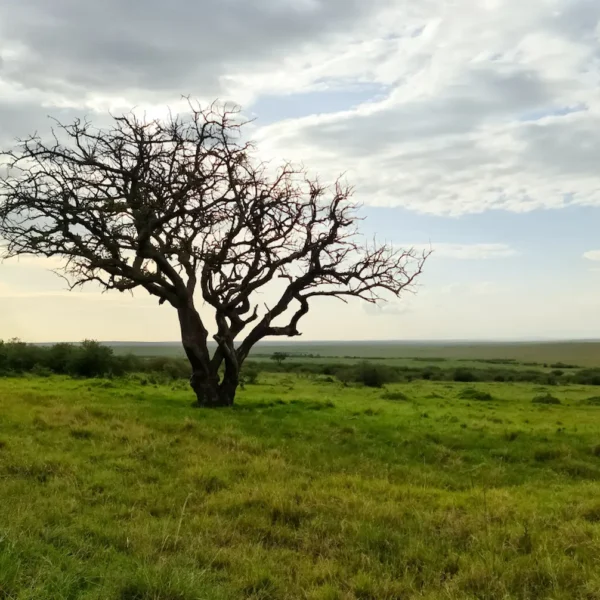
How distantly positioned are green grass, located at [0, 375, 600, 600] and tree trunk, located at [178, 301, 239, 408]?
426 centimetres

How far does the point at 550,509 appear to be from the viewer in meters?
9.59

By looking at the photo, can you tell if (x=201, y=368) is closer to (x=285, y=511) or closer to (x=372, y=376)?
(x=285, y=511)

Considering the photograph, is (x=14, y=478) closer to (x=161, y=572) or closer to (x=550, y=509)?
(x=161, y=572)

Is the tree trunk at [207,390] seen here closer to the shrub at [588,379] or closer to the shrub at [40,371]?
the shrub at [40,371]

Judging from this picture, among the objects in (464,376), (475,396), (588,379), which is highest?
(475,396)

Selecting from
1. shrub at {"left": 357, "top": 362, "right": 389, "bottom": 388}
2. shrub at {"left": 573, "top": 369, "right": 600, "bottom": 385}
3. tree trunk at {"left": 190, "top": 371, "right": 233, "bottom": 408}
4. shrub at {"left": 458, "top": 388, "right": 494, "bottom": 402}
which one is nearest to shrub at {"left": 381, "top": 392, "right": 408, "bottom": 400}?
shrub at {"left": 458, "top": 388, "right": 494, "bottom": 402}

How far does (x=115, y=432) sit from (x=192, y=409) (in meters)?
6.67

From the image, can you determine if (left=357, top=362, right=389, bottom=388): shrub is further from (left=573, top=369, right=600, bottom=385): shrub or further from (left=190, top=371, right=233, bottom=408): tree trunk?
(left=190, top=371, right=233, bottom=408): tree trunk

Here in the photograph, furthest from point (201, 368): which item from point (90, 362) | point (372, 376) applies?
point (372, 376)

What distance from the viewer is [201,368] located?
2250 cm

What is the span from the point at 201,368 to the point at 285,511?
46.3 feet

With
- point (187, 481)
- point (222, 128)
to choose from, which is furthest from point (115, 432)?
point (222, 128)

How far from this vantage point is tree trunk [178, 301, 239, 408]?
21922mm

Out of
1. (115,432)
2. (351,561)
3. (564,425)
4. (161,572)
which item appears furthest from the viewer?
(564,425)
